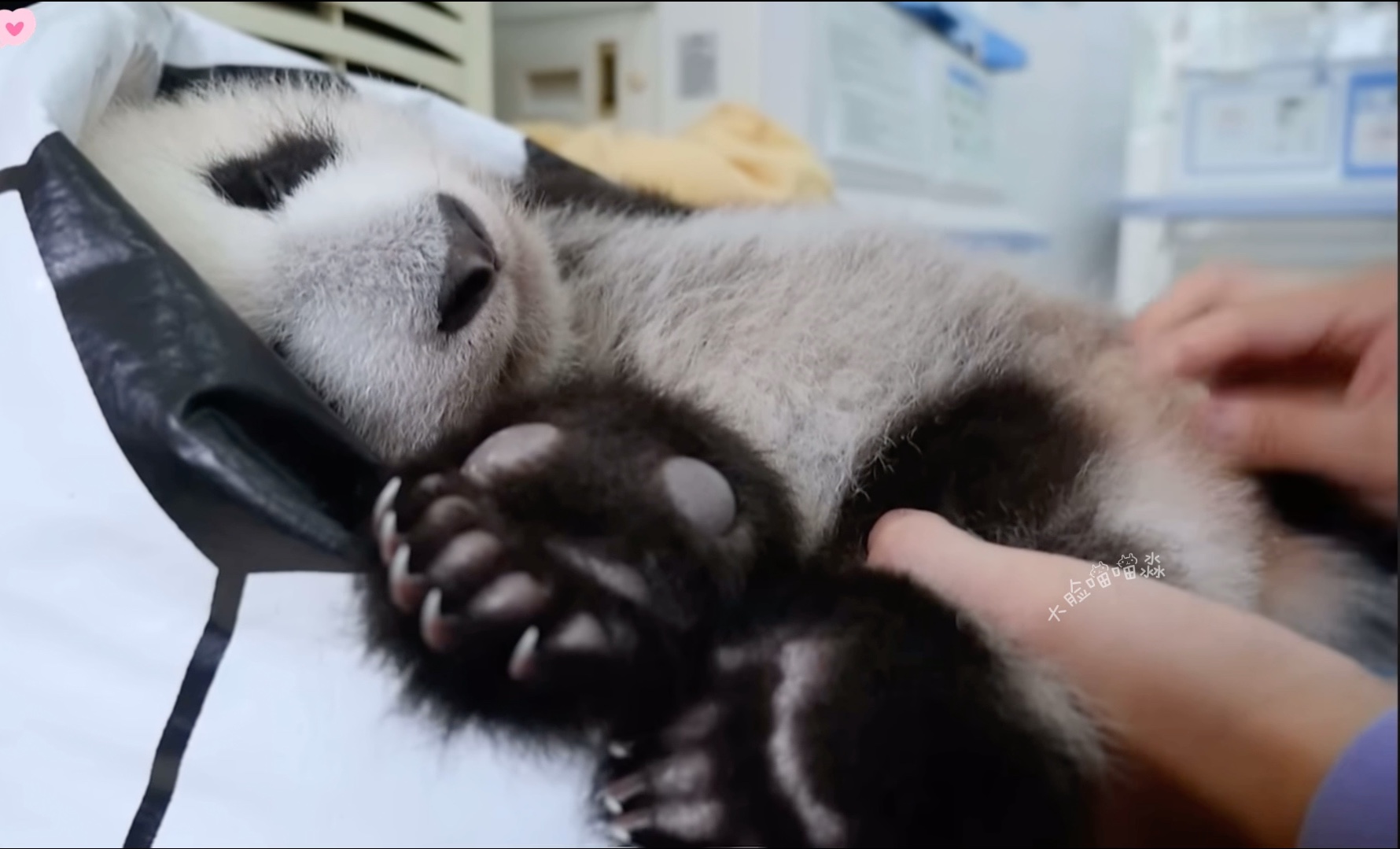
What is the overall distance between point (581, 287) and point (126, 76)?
35 centimetres

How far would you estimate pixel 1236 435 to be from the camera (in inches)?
21.7

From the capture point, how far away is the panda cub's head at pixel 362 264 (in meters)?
0.57

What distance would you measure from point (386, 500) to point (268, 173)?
376 mm

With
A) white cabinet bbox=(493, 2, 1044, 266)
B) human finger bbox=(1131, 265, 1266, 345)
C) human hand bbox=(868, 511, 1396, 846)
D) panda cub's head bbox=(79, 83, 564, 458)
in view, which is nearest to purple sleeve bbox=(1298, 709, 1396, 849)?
human hand bbox=(868, 511, 1396, 846)

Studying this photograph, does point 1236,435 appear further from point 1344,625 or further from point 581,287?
point 581,287

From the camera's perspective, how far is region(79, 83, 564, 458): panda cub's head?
0.57 metres

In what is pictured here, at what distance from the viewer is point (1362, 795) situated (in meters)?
0.25

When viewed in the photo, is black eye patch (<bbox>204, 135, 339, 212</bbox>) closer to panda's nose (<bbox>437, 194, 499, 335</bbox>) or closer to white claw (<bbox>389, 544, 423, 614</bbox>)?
panda's nose (<bbox>437, 194, 499, 335</bbox>)

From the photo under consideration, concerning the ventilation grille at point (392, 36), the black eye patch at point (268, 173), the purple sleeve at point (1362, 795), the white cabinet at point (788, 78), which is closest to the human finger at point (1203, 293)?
the purple sleeve at point (1362, 795)

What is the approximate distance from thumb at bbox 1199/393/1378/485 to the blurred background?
0.06 m

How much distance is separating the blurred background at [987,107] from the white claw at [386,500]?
308mm

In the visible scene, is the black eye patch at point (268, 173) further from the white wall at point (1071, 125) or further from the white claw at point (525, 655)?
the white wall at point (1071, 125)

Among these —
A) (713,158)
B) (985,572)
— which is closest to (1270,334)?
(985,572)

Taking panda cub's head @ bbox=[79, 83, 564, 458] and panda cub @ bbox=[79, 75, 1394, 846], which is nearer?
panda cub @ bbox=[79, 75, 1394, 846]
